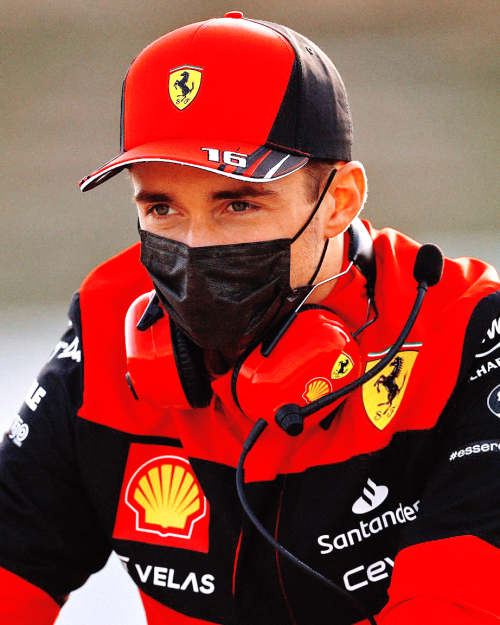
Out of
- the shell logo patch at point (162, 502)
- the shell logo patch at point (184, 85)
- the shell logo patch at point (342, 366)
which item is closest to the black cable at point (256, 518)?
the shell logo patch at point (342, 366)

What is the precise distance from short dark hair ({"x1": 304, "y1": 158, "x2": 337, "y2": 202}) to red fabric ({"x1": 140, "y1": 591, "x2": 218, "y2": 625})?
65cm

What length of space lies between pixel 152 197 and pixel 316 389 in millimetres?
353

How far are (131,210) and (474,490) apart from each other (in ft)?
12.7

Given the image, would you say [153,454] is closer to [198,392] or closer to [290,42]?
[198,392]

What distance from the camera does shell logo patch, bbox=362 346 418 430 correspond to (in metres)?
1.22

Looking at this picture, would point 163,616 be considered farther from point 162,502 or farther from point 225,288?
point 225,288

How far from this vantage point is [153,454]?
1.36 m

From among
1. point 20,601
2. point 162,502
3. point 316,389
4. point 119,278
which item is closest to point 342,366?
point 316,389

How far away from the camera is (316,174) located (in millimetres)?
1253

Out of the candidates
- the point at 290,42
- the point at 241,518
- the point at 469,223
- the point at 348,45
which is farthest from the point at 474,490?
the point at 348,45

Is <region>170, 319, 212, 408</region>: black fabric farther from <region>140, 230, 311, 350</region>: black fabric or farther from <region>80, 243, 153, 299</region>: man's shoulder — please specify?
<region>80, 243, 153, 299</region>: man's shoulder

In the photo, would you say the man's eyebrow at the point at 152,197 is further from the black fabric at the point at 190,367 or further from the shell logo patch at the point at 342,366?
the shell logo patch at the point at 342,366

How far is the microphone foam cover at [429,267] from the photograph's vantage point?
1179 millimetres

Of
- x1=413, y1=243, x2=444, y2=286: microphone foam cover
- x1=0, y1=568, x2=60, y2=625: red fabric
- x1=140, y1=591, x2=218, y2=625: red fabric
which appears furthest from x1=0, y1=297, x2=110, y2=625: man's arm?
x1=413, y1=243, x2=444, y2=286: microphone foam cover
